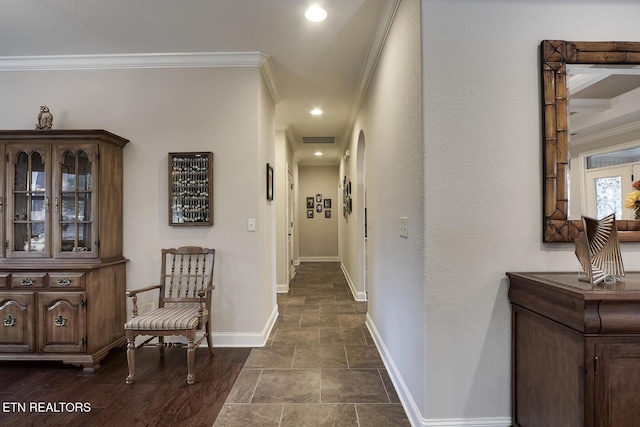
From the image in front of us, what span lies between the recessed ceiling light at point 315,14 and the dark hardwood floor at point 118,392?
282 centimetres

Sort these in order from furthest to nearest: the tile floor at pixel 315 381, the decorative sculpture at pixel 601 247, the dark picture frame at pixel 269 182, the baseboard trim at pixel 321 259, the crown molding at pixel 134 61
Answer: the baseboard trim at pixel 321 259
the dark picture frame at pixel 269 182
the crown molding at pixel 134 61
the tile floor at pixel 315 381
the decorative sculpture at pixel 601 247

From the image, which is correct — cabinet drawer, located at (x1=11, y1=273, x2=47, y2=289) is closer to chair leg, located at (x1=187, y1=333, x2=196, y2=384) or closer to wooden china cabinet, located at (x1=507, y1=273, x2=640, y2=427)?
chair leg, located at (x1=187, y1=333, x2=196, y2=384)

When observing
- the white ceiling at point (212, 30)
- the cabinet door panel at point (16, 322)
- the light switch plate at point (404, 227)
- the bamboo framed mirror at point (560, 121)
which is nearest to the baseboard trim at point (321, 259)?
the white ceiling at point (212, 30)

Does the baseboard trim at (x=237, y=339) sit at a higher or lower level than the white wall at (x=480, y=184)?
lower

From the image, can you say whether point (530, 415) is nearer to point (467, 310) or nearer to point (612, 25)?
point (467, 310)

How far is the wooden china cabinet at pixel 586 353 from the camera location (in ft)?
3.98

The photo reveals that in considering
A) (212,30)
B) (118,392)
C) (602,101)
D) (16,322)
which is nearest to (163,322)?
(118,392)

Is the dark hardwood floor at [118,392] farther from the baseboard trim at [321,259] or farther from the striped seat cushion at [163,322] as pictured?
the baseboard trim at [321,259]

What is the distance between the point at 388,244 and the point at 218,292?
1.67 metres

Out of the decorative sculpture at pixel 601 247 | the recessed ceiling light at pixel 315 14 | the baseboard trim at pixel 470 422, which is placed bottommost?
the baseboard trim at pixel 470 422

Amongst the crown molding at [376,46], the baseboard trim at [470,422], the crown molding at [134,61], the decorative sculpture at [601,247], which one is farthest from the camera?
the crown molding at [134,61]

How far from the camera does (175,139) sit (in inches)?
116

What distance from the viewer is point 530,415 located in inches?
60.1

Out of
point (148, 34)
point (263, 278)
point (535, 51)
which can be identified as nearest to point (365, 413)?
point (263, 278)
